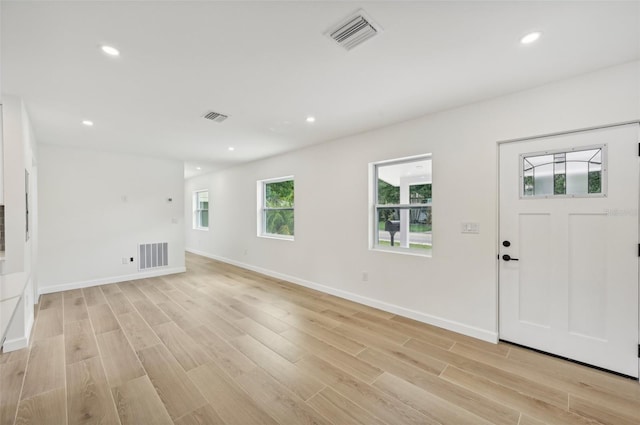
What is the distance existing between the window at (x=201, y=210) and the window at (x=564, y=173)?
25.0ft

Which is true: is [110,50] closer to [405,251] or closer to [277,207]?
[405,251]

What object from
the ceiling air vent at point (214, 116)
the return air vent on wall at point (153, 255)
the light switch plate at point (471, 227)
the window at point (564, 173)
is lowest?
the return air vent on wall at point (153, 255)

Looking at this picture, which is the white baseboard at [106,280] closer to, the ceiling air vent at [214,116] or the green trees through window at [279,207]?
the green trees through window at [279,207]

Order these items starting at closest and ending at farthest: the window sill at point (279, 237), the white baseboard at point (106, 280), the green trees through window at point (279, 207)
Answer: the white baseboard at point (106, 280) < the window sill at point (279, 237) < the green trees through window at point (279, 207)

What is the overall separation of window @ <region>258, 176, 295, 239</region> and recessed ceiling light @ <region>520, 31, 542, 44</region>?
13.2 feet

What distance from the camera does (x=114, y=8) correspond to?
157 centimetres

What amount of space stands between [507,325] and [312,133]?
341 centimetres

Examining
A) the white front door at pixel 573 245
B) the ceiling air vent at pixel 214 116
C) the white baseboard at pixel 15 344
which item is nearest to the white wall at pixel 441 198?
the white front door at pixel 573 245

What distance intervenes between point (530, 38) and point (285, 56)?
5.77 ft

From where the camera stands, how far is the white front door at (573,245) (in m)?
2.20

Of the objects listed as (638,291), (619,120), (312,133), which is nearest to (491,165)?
(619,120)

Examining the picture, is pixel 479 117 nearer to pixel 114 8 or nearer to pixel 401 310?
pixel 401 310

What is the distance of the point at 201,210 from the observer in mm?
8406

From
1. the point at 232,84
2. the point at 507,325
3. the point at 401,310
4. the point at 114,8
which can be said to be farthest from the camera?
the point at 401,310
